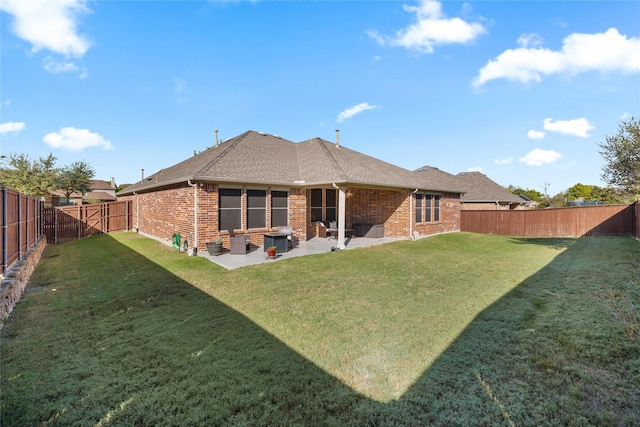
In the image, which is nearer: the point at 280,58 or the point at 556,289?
the point at 556,289

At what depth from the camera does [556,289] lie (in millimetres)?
6090

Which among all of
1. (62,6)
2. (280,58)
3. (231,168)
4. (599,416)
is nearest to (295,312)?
(599,416)

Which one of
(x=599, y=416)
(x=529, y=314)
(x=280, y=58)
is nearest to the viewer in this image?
(x=599, y=416)

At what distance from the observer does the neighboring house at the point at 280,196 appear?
10.2m

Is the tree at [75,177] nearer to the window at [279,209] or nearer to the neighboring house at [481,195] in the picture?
the window at [279,209]

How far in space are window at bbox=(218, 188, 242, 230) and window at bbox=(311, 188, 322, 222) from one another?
4.97m

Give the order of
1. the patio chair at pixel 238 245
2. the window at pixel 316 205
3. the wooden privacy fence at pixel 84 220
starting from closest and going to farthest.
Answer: the patio chair at pixel 238 245 < the wooden privacy fence at pixel 84 220 < the window at pixel 316 205

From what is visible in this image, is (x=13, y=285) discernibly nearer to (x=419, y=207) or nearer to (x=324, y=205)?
(x=324, y=205)

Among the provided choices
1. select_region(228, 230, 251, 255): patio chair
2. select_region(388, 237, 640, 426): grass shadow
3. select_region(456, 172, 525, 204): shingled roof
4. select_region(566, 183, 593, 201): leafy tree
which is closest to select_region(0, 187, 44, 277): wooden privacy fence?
select_region(228, 230, 251, 255): patio chair

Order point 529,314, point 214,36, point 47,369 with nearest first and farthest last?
point 47,369 → point 529,314 → point 214,36

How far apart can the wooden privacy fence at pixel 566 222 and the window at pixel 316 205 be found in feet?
39.1

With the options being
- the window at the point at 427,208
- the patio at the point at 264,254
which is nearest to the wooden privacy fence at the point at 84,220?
the patio at the point at 264,254

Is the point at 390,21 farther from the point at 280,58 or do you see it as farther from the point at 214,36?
the point at 214,36

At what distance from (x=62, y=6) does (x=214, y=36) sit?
551cm
